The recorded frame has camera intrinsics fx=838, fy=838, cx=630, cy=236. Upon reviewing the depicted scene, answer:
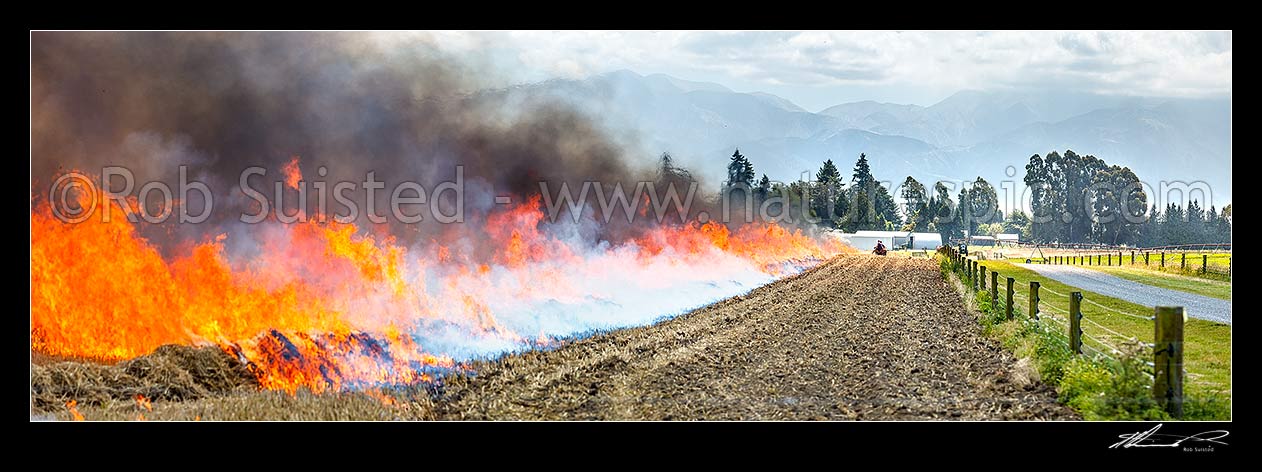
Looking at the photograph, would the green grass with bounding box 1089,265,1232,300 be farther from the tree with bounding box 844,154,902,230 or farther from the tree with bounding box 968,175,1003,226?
the tree with bounding box 844,154,902,230

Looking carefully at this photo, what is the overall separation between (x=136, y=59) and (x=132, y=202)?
2452 mm

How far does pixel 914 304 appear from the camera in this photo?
86.5 ft

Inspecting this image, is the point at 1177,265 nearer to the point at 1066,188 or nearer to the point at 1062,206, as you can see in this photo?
the point at 1066,188

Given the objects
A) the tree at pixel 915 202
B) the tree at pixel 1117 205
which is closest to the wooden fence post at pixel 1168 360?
the tree at pixel 1117 205

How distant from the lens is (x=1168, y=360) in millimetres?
9727

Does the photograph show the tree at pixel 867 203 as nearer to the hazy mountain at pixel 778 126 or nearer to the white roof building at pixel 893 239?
the white roof building at pixel 893 239

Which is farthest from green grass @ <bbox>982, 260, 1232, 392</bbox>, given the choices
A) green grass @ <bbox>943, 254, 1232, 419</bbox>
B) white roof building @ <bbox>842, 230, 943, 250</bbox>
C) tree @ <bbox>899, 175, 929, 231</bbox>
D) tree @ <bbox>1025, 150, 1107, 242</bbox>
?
tree @ <bbox>899, 175, 929, 231</bbox>

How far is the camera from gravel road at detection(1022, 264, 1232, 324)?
22156 millimetres

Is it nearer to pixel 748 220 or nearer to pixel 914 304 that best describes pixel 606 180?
pixel 914 304

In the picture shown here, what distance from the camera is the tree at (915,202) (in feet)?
303

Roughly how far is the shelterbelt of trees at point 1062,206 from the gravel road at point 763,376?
441 cm

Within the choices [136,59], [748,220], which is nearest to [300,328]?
[136,59]
